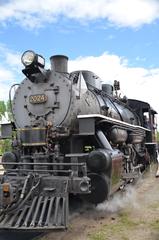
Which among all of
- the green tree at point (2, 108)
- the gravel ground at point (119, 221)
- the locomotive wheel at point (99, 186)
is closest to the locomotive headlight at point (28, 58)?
the locomotive wheel at point (99, 186)

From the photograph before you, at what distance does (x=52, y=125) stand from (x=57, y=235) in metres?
2.23

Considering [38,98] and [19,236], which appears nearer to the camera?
[19,236]

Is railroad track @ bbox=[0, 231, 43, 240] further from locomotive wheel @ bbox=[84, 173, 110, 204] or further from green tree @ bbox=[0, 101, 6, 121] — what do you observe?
green tree @ bbox=[0, 101, 6, 121]

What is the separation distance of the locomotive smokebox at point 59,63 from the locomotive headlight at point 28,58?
757 millimetres

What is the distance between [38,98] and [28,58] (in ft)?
2.83

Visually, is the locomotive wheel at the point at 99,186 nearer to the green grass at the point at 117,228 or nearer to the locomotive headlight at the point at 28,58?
the green grass at the point at 117,228

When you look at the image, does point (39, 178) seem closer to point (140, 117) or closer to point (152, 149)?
point (140, 117)

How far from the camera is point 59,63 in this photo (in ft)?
25.1

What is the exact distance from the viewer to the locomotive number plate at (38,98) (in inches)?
287

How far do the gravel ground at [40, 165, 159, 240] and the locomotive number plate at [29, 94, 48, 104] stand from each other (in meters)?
2.45

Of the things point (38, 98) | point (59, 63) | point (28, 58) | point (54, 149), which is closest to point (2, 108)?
point (59, 63)

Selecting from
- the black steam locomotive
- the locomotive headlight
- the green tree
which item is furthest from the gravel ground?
the green tree

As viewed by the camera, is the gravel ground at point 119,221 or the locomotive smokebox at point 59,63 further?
the locomotive smokebox at point 59,63

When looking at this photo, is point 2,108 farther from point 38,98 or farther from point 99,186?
point 99,186
